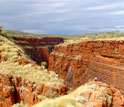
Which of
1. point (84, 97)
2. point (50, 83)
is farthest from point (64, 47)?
point (84, 97)

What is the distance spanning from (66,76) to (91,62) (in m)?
9.46

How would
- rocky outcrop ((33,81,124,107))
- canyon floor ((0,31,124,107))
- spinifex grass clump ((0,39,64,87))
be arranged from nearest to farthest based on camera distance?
rocky outcrop ((33,81,124,107)) → canyon floor ((0,31,124,107)) → spinifex grass clump ((0,39,64,87))

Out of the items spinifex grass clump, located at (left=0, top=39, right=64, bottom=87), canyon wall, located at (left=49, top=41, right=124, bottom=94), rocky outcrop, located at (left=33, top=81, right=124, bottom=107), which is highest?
rocky outcrop, located at (left=33, top=81, right=124, bottom=107)

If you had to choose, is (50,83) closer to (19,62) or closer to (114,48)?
(19,62)

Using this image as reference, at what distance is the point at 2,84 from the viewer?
1627cm

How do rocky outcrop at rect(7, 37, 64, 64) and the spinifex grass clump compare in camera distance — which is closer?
the spinifex grass clump

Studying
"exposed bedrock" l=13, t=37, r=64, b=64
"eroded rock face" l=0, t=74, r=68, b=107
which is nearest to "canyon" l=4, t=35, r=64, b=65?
"exposed bedrock" l=13, t=37, r=64, b=64

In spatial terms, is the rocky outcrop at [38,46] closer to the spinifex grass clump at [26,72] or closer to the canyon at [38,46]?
the canyon at [38,46]

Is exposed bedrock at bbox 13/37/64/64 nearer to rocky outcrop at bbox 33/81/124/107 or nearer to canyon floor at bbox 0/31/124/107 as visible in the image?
canyon floor at bbox 0/31/124/107

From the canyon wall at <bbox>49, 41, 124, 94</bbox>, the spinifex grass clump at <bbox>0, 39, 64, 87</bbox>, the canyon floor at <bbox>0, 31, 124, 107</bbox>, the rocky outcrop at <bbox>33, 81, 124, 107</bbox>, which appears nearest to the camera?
the rocky outcrop at <bbox>33, 81, 124, 107</bbox>

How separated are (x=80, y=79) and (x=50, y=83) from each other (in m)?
33.8

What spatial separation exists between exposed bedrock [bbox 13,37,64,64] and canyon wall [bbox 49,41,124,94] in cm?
1973

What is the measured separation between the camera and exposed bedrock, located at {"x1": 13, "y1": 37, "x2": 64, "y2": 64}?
78.6m

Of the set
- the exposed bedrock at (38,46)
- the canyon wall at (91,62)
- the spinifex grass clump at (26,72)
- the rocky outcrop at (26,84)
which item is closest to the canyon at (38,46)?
the exposed bedrock at (38,46)
